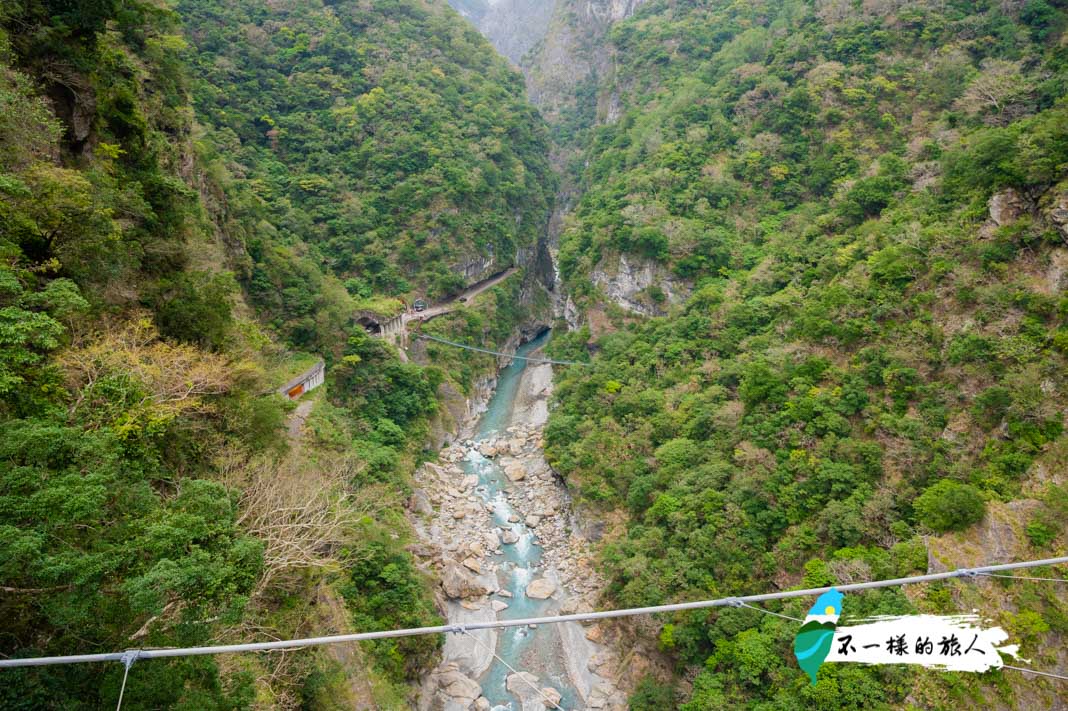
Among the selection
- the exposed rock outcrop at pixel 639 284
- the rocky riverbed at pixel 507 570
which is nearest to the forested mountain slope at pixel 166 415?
the rocky riverbed at pixel 507 570

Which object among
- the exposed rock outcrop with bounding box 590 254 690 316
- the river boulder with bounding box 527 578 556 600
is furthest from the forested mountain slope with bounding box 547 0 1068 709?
the river boulder with bounding box 527 578 556 600

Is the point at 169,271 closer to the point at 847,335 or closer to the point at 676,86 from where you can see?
the point at 847,335

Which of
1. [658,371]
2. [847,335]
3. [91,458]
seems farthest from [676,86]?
[91,458]

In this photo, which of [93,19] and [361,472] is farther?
[361,472]

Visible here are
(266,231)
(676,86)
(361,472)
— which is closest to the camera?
(361,472)

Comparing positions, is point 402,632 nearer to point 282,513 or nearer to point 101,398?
point 101,398

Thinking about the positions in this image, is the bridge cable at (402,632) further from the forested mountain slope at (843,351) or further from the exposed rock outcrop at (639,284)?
the exposed rock outcrop at (639,284)

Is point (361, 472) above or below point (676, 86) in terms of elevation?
below
